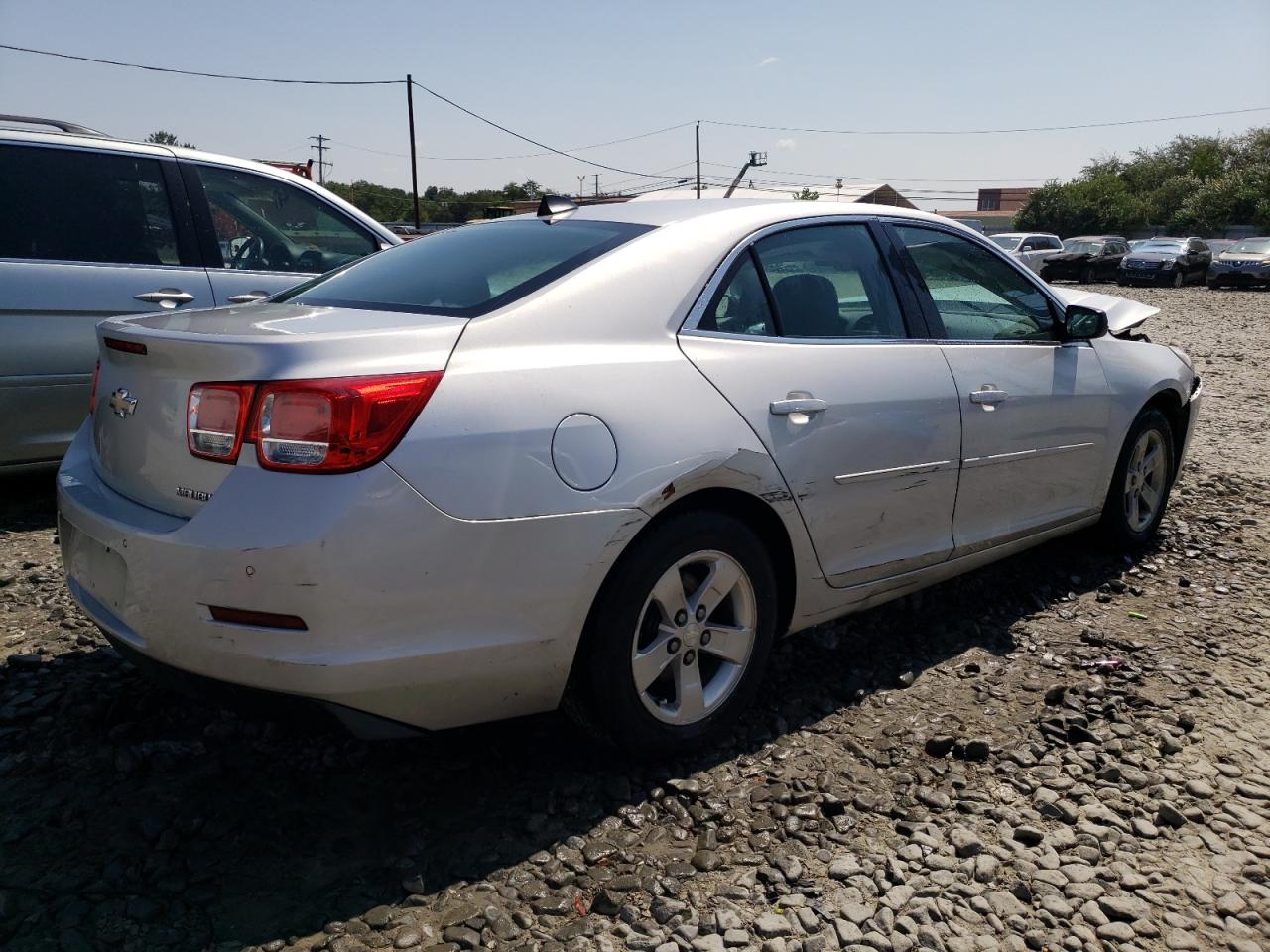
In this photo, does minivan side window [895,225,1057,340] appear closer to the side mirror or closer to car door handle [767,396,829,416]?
the side mirror

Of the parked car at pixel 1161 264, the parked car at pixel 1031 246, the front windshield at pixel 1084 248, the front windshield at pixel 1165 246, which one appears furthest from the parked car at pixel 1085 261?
the front windshield at pixel 1165 246

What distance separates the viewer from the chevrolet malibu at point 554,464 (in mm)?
2340

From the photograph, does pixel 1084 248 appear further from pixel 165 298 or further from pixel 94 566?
pixel 94 566

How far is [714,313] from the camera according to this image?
3061mm

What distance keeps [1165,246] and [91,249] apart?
32832 millimetres

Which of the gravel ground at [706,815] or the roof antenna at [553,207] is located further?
the roof antenna at [553,207]

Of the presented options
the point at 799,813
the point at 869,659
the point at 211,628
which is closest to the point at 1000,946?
the point at 799,813

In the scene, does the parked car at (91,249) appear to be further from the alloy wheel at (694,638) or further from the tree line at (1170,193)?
the tree line at (1170,193)

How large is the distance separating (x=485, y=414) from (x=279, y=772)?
1.22 metres

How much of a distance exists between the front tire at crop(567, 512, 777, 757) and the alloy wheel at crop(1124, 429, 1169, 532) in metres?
2.47

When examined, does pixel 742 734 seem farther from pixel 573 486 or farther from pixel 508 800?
pixel 573 486

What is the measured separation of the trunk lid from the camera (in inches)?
94.7

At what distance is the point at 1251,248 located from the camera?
97.8 ft

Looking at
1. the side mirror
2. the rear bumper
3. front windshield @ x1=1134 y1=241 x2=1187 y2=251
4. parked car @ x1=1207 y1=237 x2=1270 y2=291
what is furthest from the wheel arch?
front windshield @ x1=1134 y1=241 x2=1187 y2=251
